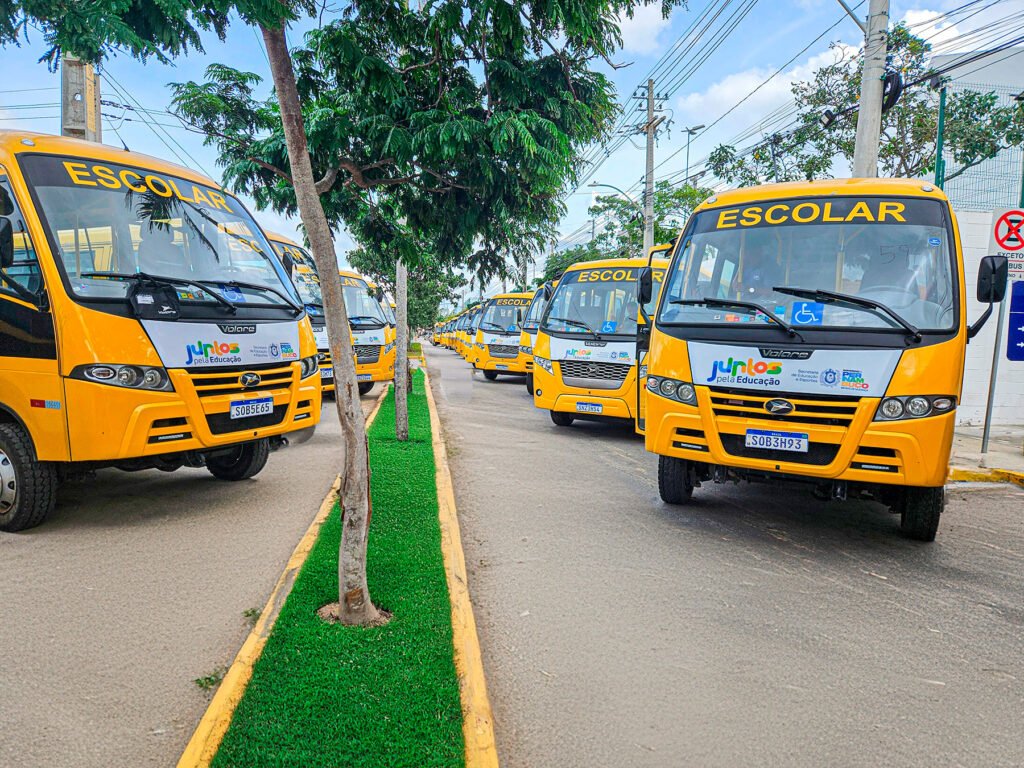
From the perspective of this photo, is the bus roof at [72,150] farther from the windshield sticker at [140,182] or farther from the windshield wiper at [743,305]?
the windshield wiper at [743,305]

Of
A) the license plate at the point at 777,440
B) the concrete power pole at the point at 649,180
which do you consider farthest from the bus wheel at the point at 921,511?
the concrete power pole at the point at 649,180

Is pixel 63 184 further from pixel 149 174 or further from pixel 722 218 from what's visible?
pixel 722 218

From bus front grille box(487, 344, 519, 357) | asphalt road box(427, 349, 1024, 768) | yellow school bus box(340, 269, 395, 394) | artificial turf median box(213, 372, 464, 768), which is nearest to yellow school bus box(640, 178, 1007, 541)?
asphalt road box(427, 349, 1024, 768)

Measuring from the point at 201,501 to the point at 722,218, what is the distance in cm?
489

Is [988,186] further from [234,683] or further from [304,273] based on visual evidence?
[234,683]

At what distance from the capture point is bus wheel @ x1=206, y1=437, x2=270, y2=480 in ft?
21.7

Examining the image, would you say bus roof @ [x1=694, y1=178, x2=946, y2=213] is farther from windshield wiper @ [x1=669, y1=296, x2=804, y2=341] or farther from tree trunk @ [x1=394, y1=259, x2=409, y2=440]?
tree trunk @ [x1=394, y1=259, x2=409, y2=440]

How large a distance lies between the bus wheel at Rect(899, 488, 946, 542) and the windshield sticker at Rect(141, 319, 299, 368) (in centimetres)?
479

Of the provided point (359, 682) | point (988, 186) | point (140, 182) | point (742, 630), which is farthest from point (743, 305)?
point (988, 186)

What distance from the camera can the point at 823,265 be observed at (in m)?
5.21

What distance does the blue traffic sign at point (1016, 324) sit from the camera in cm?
850

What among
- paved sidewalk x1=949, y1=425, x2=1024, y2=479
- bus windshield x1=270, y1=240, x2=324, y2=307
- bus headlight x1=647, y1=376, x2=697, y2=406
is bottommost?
paved sidewalk x1=949, y1=425, x2=1024, y2=479

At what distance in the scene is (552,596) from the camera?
4.14 m

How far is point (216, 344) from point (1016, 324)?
8.86 metres
